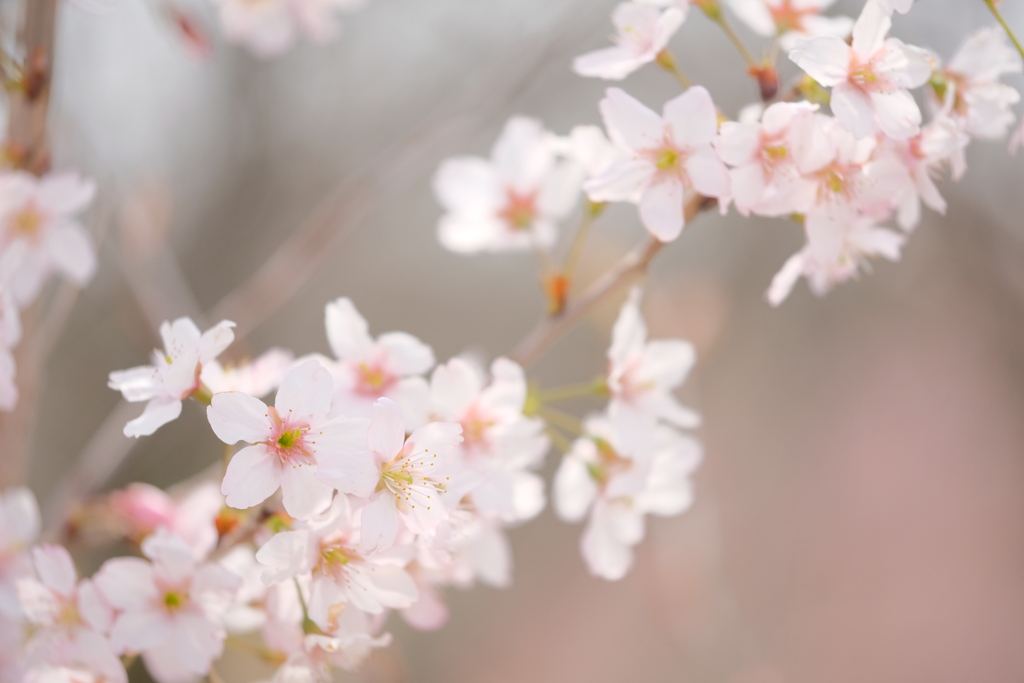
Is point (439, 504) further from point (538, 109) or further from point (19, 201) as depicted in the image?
point (538, 109)

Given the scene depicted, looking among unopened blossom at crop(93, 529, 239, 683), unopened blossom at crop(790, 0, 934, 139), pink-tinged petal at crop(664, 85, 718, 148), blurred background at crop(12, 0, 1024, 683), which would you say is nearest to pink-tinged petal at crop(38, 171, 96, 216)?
unopened blossom at crop(93, 529, 239, 683)

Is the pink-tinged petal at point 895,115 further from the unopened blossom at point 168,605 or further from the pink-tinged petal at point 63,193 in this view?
the pink-tinged petal at point 63,193

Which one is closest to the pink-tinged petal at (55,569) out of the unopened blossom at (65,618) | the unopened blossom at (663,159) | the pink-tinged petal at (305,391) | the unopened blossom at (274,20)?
the unopened blossom at (65,618)

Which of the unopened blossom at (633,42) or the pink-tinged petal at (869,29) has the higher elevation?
the unopened blossom at (633,42)

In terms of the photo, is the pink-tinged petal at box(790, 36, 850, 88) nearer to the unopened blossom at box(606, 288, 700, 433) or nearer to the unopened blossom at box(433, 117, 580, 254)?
the unopened blossom at box(606, 288, 700, 433)

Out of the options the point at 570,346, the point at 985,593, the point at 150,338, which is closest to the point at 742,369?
the point at 570,346

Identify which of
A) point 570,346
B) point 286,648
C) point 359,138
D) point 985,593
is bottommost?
point 985,593

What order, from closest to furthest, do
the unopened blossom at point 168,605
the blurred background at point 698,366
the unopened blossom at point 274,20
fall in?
the unopened blossom at point 168,605, the unopened blossom at point 274,20, the blurred background at point 698,366
